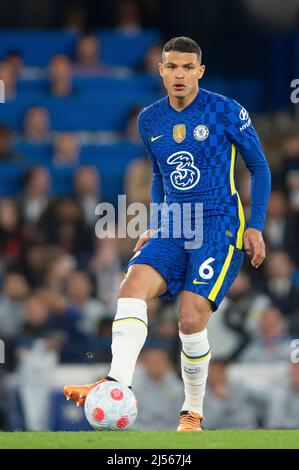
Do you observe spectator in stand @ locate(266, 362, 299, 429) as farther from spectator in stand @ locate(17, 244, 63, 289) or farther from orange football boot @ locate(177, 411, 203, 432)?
orange football boot @ locate(177, 411, 203, 432)

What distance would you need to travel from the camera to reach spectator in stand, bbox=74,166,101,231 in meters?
11.5

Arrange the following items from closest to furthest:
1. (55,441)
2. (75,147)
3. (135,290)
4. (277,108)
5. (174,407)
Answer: (55,441)
(135,290)
(174,407)
(75,147)
(277,108)

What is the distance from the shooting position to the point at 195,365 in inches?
264

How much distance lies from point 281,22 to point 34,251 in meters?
4.89

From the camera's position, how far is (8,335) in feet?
33.8

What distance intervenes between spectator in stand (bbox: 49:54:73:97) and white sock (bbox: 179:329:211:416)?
6.92 meters

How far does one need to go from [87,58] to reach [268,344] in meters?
4.61

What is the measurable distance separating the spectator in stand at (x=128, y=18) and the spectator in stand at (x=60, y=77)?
115cm

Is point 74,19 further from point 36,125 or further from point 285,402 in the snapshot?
point 285,402

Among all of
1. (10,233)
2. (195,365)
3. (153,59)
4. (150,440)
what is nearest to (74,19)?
(153,59)

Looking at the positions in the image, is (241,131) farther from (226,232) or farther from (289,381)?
(289,381)

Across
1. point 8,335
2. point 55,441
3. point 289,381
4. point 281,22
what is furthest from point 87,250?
point 55,441

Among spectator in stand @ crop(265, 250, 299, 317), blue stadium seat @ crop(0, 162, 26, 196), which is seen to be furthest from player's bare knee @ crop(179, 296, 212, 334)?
blue stadium seat @ crop(0, 162, 26, 196)

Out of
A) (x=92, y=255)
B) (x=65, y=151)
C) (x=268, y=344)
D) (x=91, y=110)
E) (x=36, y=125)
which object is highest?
(x=91, y=110)
